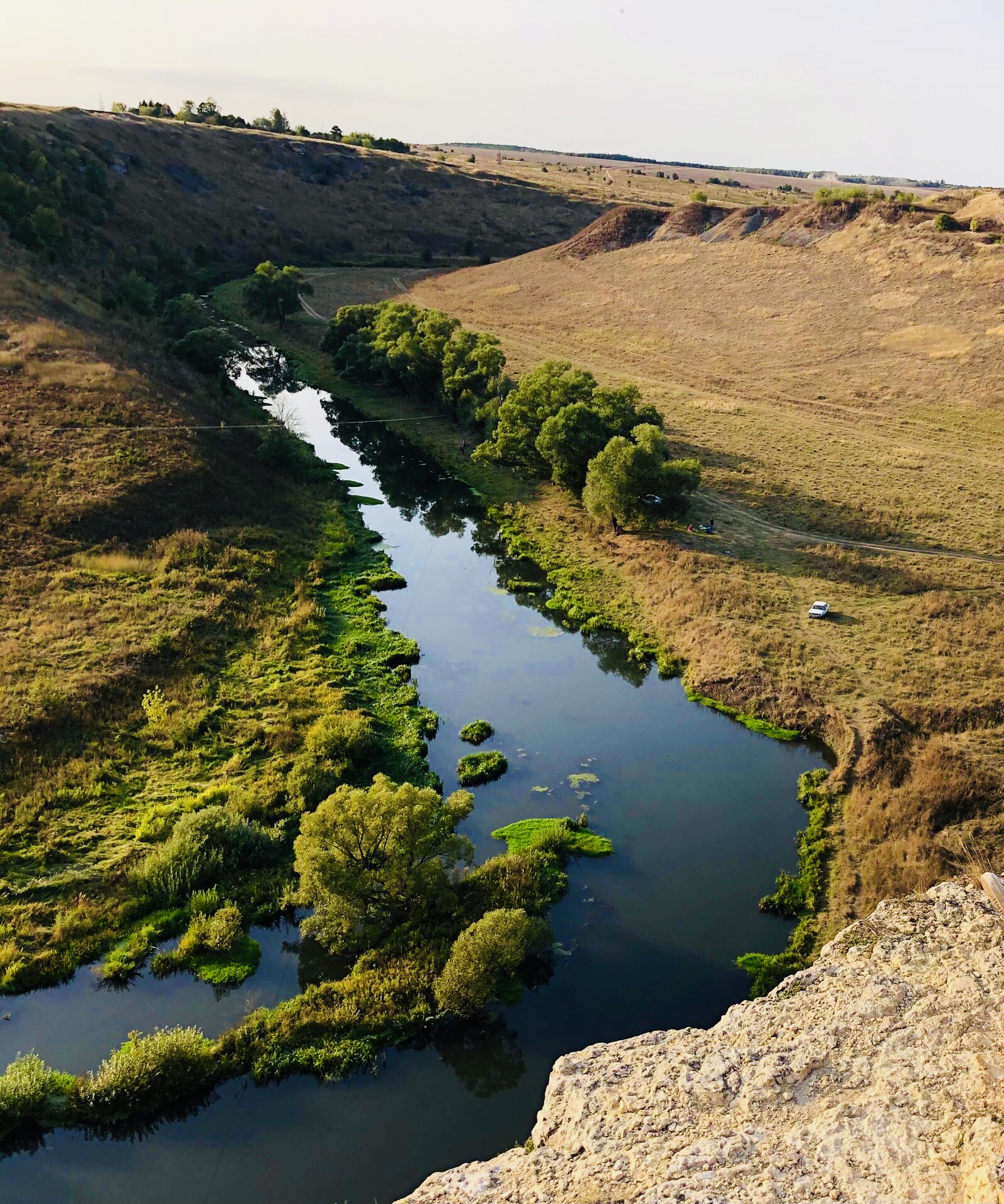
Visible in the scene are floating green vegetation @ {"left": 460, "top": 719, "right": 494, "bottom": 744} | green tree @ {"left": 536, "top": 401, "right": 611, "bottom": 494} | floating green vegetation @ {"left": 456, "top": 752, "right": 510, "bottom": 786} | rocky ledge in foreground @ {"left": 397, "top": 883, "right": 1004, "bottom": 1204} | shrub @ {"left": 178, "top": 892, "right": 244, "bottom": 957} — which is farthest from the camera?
green tree @ {"left": 536, "top": 401, "right": 611, "bottom": 494}

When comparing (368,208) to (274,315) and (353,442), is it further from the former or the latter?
(353,442)

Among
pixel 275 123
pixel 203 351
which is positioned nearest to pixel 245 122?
pixel 275 123

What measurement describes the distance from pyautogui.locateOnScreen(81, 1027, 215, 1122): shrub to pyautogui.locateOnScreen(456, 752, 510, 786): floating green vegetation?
12144 mm

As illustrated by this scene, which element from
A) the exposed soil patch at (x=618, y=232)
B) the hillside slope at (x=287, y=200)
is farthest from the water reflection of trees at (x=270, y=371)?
the exposed soil patch at (x=618, y=232)

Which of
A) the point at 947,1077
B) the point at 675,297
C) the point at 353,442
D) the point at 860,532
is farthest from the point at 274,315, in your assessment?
the point at 947,1077

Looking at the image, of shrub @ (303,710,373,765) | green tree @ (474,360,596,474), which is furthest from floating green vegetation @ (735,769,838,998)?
green tree @ (474,360,596,474)

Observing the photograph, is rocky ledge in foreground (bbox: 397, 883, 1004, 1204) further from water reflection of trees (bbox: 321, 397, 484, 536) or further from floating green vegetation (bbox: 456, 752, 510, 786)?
water reflection of trees (bbox: 321, 397, 484, 536)

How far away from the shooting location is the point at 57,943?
23250 millimetres

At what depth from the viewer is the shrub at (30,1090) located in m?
18.9

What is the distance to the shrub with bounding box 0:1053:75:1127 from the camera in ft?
62.1

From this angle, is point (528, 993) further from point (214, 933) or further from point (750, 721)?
point (750, 721)

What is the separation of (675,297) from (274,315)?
4332cm

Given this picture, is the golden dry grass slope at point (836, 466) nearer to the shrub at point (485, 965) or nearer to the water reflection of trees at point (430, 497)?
the water reflection of trees at point (430, 497)

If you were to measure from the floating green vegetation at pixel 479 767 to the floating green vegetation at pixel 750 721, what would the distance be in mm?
8839
